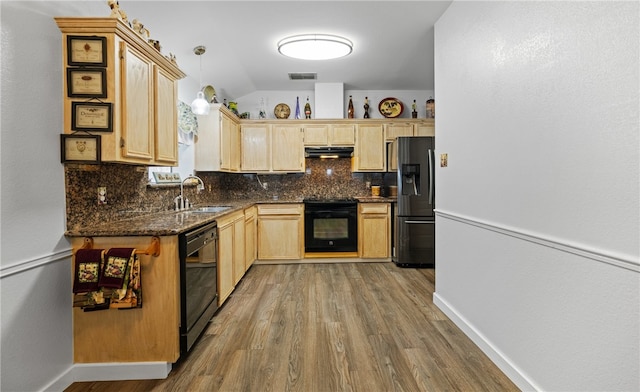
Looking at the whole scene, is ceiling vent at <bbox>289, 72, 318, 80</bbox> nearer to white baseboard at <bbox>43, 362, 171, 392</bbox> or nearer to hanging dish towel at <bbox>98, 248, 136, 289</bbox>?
hanging dish towel at <bbox>98, 248, 136, 289</bbox>

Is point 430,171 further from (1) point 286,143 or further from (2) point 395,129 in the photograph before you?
(1) point 286,143

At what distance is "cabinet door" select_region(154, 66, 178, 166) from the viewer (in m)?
2.47

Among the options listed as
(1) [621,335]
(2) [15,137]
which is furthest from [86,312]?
(1) [621,335]

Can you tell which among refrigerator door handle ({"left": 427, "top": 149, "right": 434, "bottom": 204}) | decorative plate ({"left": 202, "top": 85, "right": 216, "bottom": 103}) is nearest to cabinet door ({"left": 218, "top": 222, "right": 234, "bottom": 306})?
decorative plate ({"left": 202, "top": 85, "right": 216, "bottom": 103})

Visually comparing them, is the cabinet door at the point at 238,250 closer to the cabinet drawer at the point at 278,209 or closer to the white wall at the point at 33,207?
the cabinet drawer at the point at 278,209

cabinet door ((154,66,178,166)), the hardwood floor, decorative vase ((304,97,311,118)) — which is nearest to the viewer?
the hardwood floor

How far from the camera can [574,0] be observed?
1.53 metres

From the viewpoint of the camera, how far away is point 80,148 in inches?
78.3

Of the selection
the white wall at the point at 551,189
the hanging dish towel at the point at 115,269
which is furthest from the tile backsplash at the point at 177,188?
the white wall at the point at 551,189

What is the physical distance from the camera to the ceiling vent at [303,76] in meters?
4.69

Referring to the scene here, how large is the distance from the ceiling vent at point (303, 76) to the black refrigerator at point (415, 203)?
4.84 feet

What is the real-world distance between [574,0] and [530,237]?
112cm

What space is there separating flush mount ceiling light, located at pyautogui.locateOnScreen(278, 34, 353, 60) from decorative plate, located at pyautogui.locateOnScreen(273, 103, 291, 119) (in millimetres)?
1714

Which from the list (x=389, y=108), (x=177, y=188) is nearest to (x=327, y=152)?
(x=389, y=108)
